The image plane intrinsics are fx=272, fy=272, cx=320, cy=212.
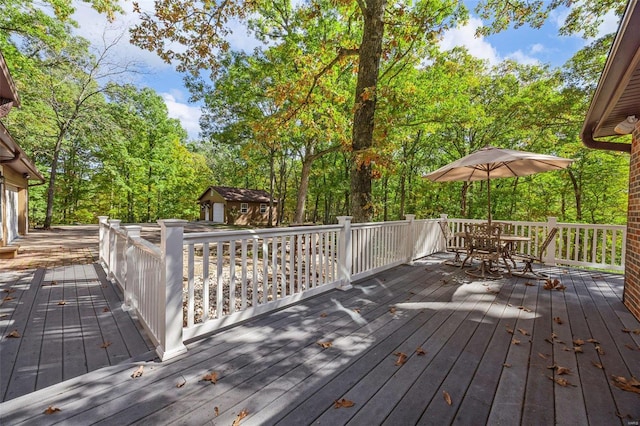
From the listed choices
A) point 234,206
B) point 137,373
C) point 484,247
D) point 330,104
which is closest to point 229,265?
point 137,373

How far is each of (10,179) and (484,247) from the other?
44.0 ft

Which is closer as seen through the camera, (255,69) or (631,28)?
(631,28)

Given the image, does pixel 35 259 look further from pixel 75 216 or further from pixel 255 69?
pixel 75 216

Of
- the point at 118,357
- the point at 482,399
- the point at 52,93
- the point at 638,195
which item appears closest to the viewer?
the point at 482,399

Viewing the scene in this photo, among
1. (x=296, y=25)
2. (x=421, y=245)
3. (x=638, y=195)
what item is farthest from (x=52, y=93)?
(x=638, y=195)

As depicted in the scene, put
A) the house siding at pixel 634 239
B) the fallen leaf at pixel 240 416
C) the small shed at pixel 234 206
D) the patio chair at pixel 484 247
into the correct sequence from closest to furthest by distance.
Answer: the fallen leaf at pixel 240 416 → the house siding at pixel 634 239 → the patio chair at pixel 484 247 → the small shed at pixel 234 206

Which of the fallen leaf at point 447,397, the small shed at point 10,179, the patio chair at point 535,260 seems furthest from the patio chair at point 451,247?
the small shed at point 10,179

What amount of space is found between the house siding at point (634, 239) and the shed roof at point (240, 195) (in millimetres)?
22885

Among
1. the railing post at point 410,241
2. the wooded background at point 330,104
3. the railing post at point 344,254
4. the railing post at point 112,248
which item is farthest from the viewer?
the railing post at point 410,241

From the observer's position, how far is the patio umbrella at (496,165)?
4473 mm

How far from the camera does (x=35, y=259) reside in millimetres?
6152

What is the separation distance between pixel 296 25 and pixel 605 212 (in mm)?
17260

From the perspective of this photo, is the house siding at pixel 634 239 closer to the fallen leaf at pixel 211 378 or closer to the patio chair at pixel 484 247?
the patio chair at pixel 484 247

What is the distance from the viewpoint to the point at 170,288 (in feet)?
7.30
